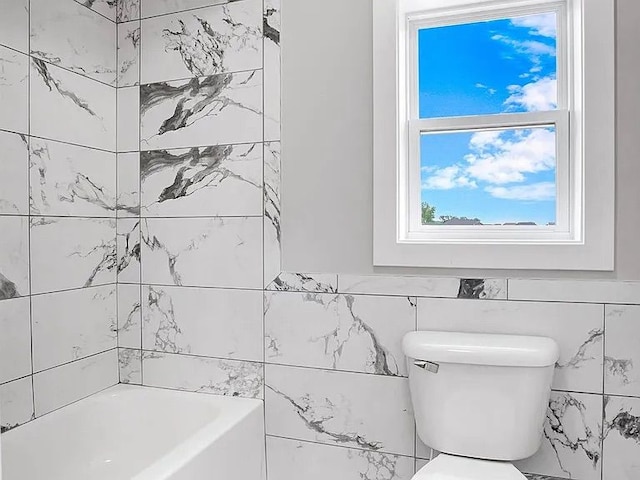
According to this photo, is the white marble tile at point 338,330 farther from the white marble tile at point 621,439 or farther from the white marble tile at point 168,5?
the white marble tile at point 168,5

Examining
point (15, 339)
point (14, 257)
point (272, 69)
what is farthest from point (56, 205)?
point (272, 69)

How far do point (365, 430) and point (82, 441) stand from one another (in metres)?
1.07

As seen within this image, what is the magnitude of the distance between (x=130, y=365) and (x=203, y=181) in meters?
0.86

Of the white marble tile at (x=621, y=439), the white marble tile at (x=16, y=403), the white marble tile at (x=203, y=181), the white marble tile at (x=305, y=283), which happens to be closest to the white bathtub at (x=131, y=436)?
the white marble tile at (x=16, y=403)

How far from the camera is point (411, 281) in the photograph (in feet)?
6.28

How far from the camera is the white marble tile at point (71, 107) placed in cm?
194

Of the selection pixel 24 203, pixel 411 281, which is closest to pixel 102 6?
pixel 24 203

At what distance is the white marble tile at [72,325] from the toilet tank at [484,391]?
128 centimetres

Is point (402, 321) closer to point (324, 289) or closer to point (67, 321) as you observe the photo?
point (324, 289)

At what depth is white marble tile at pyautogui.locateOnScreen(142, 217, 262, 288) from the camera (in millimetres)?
2123

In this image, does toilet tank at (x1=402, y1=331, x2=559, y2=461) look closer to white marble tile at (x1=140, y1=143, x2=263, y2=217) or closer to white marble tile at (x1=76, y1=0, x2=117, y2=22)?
white marble tile at (x1=140, y1=143, x2=263, y2=217)

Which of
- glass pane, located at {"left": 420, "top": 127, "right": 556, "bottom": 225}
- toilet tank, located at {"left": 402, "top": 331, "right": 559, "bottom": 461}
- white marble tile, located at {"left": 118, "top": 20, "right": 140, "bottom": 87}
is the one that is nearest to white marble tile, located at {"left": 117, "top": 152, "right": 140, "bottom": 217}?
white marble tile, located at {"left": 118, "top": 20, "right": 140, "bottom": 87}

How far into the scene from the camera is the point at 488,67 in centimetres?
196

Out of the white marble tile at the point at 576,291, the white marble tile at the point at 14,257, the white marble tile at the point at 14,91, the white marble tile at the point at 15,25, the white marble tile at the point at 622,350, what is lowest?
the white marble tile at the point at 622,350
